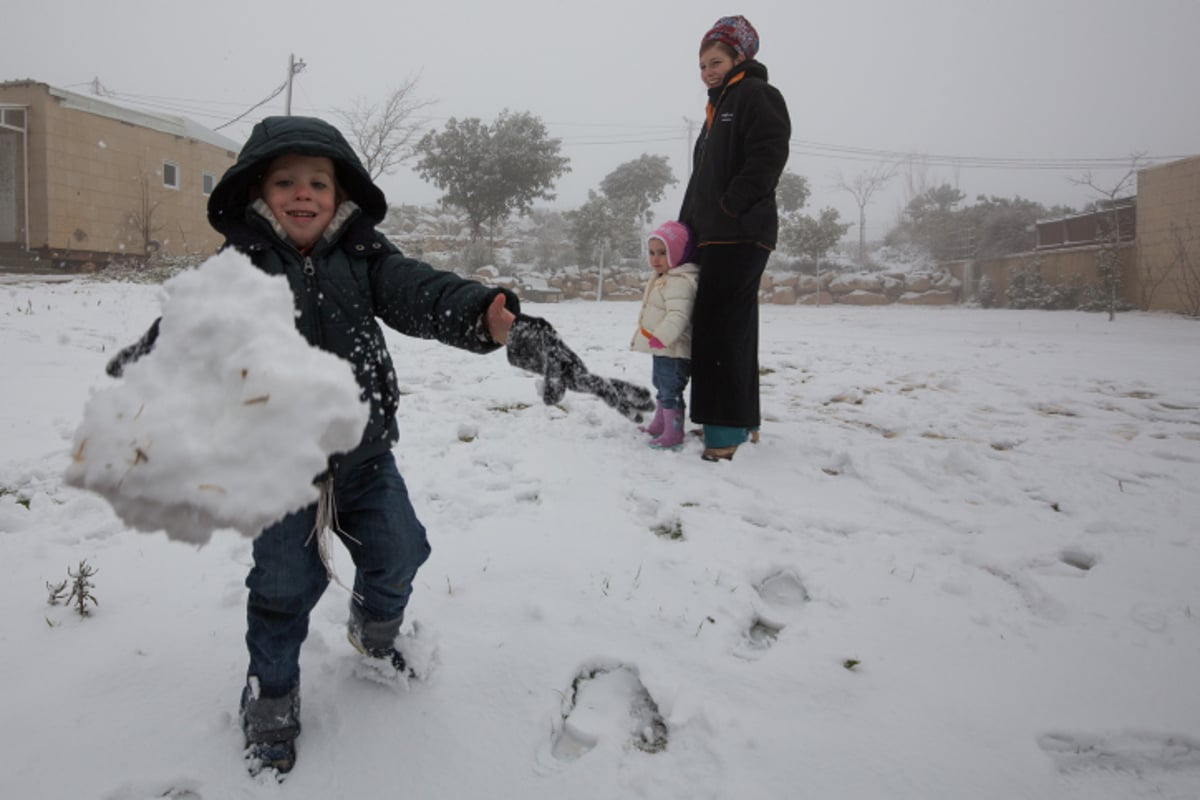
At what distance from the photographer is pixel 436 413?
166 inches

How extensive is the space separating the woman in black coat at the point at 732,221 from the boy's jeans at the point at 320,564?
Answer: 2154mm

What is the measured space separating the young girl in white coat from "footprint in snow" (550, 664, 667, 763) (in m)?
2.05

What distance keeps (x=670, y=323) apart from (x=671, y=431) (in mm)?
657

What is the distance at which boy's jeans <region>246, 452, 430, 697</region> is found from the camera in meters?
1.49

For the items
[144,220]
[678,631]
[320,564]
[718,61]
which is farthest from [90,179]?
[678,631]

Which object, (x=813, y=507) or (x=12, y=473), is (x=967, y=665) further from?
(x=12, y=473)

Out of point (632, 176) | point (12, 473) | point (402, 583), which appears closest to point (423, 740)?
point (402, 583)

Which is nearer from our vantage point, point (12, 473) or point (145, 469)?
point (145, 469)

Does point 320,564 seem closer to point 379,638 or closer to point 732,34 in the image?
point 379,638

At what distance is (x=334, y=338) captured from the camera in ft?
5.12

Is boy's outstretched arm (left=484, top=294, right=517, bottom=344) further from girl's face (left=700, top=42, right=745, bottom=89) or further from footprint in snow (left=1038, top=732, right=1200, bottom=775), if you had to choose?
girl's face (left=700, top=42, right=745, bottom=89)

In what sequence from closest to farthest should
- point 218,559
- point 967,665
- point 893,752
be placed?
1. point 893,752
2. point 967,665
3. point 218,559

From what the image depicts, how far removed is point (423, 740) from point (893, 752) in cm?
118

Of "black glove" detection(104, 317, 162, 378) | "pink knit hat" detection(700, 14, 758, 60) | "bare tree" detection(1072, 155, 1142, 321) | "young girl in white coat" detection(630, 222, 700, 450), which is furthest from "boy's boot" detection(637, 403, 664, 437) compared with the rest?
"bare tree" detection(1072, 155, 1142, 321)
